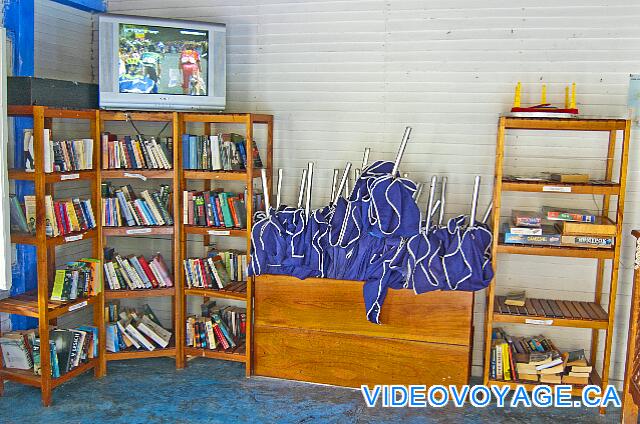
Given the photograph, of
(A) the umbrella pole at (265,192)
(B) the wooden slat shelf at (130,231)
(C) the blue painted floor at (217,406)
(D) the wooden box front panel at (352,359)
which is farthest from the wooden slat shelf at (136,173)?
(C) the blue painted floor at (217,406)

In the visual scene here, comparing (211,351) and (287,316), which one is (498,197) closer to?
(287,316)

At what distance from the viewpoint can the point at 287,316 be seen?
4.52 meters

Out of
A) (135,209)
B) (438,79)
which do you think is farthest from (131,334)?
(438,79)

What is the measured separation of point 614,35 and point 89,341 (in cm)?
412

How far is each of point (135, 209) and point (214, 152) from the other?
71cm

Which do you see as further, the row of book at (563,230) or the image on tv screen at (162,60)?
the image on tv screen at (162,60)

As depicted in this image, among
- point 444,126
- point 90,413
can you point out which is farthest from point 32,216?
point 444,126

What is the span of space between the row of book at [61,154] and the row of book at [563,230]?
284cm

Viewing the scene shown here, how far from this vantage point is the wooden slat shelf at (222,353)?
4.71 meters

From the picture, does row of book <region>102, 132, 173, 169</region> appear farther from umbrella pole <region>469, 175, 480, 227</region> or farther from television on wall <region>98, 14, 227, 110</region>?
umbrella pole <region>469, 175, 480, 227</region>

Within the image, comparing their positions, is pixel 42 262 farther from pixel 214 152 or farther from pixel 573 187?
pixel 573 187

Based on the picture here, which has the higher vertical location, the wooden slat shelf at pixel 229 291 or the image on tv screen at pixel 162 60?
the image on tv screen at pixel 162 60

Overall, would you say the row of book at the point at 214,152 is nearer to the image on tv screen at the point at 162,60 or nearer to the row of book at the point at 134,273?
the image on tv screen at the point at 162,60

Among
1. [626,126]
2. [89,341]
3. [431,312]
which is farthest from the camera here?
[89,341]
